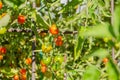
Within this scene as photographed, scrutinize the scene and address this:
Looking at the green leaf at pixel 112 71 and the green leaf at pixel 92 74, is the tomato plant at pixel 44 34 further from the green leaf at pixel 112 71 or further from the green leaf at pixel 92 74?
the green leaf at pixel 112 71

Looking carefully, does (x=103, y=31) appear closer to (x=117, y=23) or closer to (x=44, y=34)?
(x=117, y=23)

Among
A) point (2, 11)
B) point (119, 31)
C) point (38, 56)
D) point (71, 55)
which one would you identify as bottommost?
point (71, 55)

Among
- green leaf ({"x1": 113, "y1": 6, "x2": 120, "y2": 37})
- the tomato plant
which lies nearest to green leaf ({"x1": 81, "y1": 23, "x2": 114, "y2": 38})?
green leaf ({"x1": 113, "y1": 6, "x2": 120, "y2": 37})

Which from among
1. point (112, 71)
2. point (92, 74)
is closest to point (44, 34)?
point (92, 74)

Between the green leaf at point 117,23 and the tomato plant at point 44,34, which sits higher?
the green leaf at point 117,23

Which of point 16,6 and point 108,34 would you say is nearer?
→ point 108,34

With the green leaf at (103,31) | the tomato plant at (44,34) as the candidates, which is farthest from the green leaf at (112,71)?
the tomato plant at (44,34)

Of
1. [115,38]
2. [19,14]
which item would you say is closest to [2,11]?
[19,14]

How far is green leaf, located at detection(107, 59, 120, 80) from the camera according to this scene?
542 millimetres

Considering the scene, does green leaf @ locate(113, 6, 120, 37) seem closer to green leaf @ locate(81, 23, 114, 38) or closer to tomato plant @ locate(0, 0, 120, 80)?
green leaf @ locate(81, 23, 114, 38)

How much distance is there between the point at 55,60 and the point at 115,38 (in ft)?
6.46

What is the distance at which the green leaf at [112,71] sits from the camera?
1.78 ft

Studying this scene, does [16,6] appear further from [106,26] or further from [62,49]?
[62,49]

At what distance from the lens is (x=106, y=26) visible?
543mm
